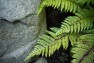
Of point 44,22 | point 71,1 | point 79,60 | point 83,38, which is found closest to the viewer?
point 79,60

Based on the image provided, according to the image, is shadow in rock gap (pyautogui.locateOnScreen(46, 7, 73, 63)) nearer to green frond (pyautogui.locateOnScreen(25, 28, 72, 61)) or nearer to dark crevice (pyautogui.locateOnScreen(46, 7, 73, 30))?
dark crevice (pyautogui.locateOnScreen(46, 7, 73, 30))

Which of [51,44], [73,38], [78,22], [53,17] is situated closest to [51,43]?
[51,44]

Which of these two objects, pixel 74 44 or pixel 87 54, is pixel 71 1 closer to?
pixel 74 44

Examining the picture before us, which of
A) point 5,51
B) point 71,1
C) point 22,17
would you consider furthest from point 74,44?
point 5,51

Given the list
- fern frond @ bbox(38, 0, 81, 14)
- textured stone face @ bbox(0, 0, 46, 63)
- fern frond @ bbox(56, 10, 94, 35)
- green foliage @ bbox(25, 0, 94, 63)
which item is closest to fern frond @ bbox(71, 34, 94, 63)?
green foliage @ bbox(25, 0, 94, 63)

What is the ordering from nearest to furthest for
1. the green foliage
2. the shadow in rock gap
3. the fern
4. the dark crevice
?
the green foliage
the fern
the shadow in rock gap
the dark crevice

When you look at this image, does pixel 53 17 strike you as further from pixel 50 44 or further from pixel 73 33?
pixel 50 44

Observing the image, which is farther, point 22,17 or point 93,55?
point 22,17
